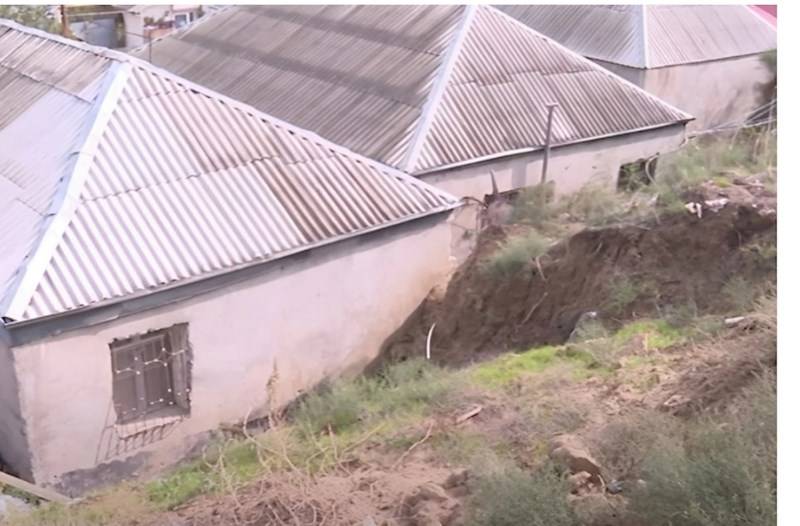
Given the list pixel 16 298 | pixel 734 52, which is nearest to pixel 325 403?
pixel 16 298

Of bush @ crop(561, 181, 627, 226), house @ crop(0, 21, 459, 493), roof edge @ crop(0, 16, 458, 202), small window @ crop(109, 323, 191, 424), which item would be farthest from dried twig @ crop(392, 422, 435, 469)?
bush @ crop(561, 181, 627, 226)

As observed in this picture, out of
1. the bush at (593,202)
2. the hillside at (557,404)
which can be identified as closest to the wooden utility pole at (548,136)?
the bush at (593,202)

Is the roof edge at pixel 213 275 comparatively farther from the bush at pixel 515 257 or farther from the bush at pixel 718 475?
the bush at pixel 718 475

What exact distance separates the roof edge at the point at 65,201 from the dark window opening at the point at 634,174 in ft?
34.0

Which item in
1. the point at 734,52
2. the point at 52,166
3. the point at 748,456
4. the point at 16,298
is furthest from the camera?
the point at 734,52

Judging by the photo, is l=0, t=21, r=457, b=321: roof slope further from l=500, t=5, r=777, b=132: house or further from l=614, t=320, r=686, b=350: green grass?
l=500, t=5, r=777, b=132: house

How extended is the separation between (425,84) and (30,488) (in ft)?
31.6

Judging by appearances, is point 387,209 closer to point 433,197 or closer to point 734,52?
point 433,197

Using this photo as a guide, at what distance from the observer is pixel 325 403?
10125 mm

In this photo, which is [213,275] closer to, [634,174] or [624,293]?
[624,293]

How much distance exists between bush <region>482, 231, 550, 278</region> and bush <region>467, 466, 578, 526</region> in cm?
585

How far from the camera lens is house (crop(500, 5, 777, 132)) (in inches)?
850

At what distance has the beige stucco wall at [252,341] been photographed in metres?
8.96
